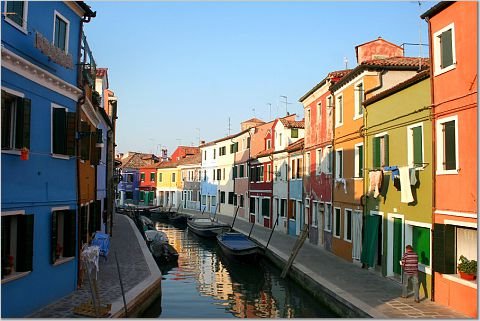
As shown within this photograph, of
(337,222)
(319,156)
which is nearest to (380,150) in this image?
(337,222)

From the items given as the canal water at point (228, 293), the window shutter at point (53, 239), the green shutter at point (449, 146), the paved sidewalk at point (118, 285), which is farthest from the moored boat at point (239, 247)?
the green shutter at point (449, 146)

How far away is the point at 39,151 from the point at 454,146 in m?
9.79

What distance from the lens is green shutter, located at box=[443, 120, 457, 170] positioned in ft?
39.0

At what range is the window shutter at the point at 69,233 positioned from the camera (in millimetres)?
12516

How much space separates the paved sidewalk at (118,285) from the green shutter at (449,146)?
28.4 feet

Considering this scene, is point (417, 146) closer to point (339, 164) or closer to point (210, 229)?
point (339, 164)

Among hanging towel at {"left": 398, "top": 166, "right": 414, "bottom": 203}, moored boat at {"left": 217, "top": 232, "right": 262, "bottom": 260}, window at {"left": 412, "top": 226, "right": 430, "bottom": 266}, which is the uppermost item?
hanging towel at {"left": 398, "top": 166, "right": 414, "bottom": 203}

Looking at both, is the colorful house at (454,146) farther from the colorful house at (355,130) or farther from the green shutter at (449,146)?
the colorful house at (355,130)

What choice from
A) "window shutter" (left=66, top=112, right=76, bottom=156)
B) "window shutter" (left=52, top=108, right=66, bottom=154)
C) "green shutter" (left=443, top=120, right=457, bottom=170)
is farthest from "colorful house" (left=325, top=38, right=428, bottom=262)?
"window shutter" (left=52, top=108, right=66, bottom=154)

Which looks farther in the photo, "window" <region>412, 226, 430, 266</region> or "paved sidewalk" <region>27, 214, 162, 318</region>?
"window" <region>412, 226, 430, 266</region>

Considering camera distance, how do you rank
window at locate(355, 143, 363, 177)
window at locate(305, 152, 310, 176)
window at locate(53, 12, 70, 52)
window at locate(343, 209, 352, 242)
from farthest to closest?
window at locate(305, 152, 310, 176), window at locate(343, 209, 352, 242), window at locate(355, 143, 363, 177), window at locate(53, 12, 70, 52)

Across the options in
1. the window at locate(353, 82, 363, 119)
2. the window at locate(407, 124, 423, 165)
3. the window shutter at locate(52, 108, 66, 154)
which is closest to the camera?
the window shutter at locate(52, 108, 66, 154)

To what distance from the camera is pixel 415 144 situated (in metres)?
13.9

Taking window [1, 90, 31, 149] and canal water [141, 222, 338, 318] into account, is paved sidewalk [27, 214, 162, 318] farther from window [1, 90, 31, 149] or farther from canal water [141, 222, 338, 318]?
window [1, 90, 31, 149]
